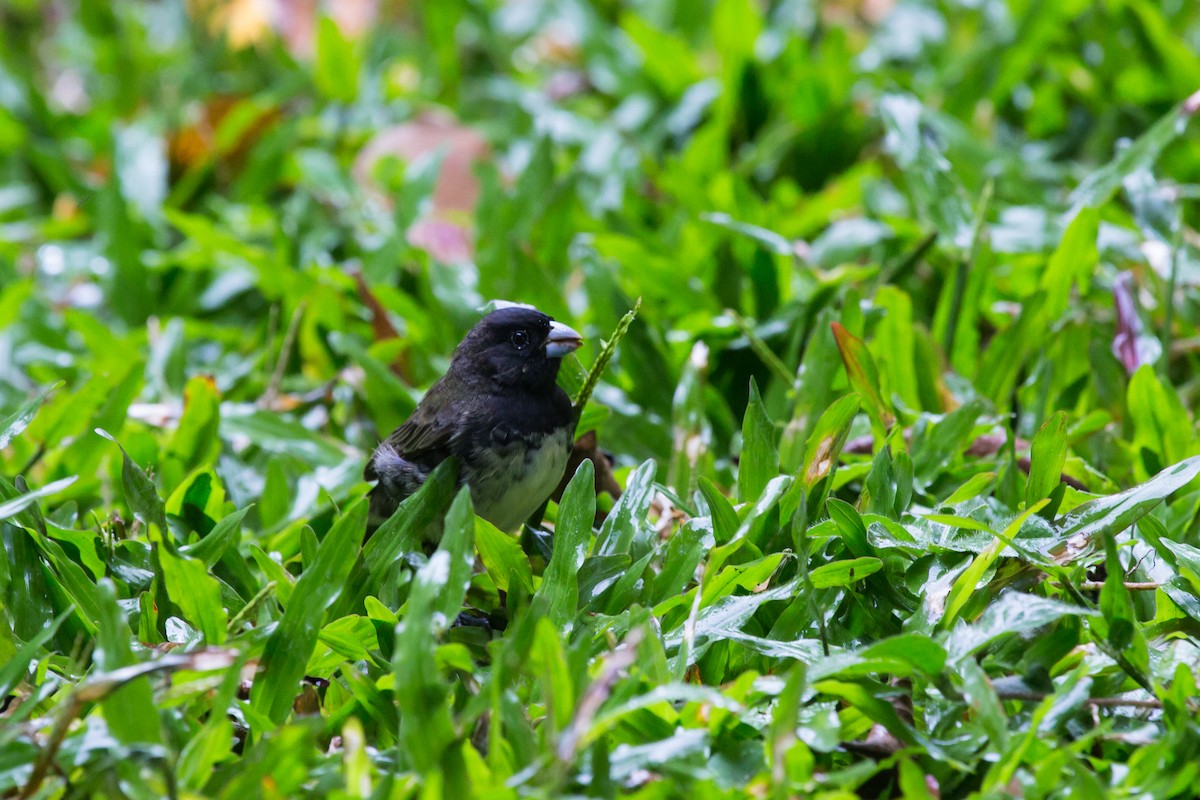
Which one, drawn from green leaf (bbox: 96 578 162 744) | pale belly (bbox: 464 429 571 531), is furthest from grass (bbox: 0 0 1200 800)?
pale belly (bbox: 464 429 571 531)

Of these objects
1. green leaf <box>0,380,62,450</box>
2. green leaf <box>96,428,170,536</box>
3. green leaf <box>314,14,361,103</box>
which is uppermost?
green leaf <box>314,14,361,103</box>

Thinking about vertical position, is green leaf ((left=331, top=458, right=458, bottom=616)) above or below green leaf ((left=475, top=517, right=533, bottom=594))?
above

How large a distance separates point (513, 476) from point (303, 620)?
0.57 metres

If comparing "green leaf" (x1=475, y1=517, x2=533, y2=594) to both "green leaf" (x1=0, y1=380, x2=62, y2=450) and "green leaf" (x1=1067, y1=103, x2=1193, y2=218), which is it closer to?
"green leaf" (x1=0, y1=380, x2=62, y2=450)

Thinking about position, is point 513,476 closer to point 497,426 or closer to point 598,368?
point 497,426

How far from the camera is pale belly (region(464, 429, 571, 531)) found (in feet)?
8.24

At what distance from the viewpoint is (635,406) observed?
10.3ft

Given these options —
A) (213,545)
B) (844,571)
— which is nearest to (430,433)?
(213,545)

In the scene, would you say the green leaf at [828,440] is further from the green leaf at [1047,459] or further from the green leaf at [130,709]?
the green leaf at [130,709]

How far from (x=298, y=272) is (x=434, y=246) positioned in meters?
0.55

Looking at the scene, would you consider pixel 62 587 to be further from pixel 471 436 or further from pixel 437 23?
pixel 437 23

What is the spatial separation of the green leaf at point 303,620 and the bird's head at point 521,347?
0.52m

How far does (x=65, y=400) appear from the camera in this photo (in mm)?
3105

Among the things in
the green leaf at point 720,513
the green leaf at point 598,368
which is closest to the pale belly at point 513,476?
the green leaf at point 598,368
